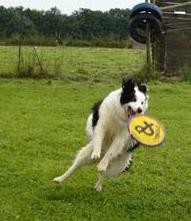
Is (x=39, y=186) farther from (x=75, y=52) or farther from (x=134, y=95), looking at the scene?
(x=75, y=52)

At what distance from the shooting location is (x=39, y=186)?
6.49 meters

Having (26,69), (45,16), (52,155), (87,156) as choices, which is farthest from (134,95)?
(45,16)

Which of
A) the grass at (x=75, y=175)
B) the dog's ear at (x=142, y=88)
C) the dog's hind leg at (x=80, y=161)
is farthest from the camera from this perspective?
the dog's hind leg at (x=80, y=161)

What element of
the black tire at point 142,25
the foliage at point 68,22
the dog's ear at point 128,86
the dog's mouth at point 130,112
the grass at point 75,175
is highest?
the foliage at point 68,22

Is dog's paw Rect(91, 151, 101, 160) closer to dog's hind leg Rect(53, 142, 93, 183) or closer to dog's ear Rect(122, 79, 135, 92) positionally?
dog's hind leg Rect(53, 142, 93, 183)

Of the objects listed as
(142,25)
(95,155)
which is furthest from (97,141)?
(142,25)

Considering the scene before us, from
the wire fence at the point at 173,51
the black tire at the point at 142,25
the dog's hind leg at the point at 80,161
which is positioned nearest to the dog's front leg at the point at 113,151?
the dog's hind leg at the point at 80,161

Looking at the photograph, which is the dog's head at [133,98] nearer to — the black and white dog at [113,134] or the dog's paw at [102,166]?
the black and white dog at [113,134]

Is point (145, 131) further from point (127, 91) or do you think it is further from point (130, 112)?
point (127, 91)

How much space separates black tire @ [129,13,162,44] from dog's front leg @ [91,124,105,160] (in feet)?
3.58

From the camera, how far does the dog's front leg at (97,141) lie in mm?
6270

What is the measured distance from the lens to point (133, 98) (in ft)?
20.2

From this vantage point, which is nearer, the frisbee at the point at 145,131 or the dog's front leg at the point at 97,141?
the frisbee at the point at 145,131

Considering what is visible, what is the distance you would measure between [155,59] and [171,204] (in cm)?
1162
